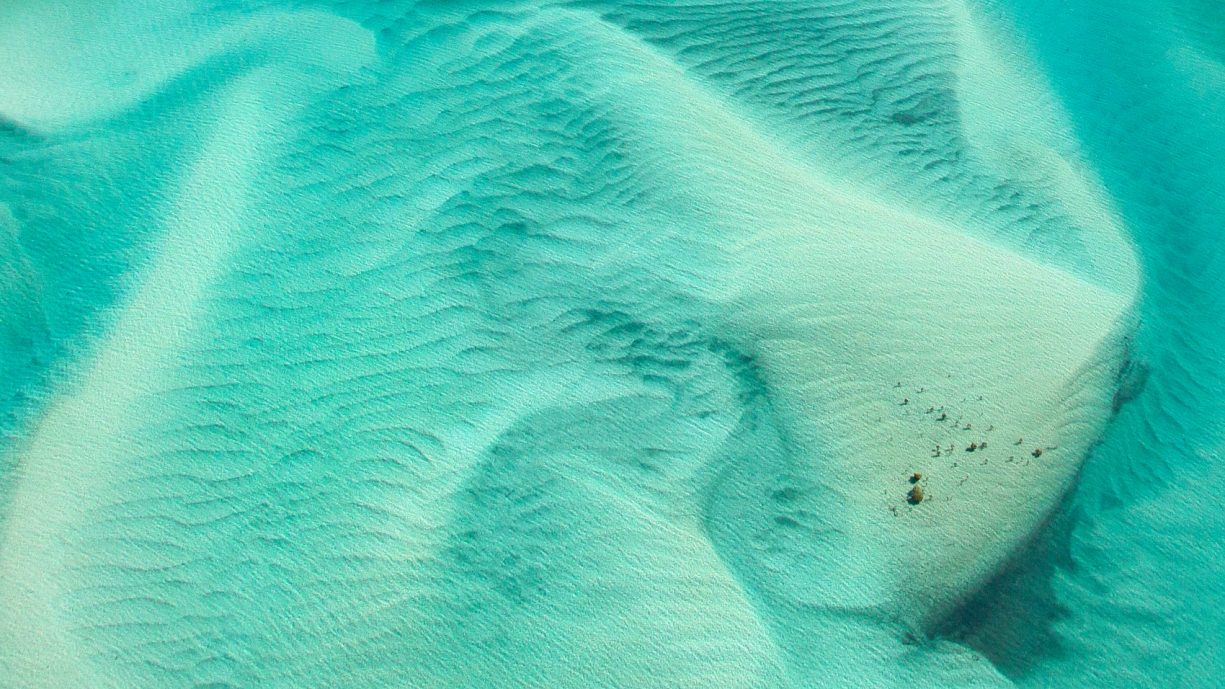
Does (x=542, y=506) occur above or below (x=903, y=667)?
above

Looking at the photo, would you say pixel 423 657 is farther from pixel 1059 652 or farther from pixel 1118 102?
pixel 1118 102

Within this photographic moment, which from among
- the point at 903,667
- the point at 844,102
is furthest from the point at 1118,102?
the point at 903,667

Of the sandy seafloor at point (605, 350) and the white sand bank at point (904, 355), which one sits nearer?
the sandy seafloor at point (605, 350)

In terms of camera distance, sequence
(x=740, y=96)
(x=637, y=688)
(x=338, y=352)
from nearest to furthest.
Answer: (x=637, y=688) < (x=338, y=352) < (x=740, y=96)

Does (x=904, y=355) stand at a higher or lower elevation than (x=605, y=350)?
lower

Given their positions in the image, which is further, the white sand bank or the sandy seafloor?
the white sand bank

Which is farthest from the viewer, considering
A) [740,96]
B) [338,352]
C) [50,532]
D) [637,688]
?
[740,96]

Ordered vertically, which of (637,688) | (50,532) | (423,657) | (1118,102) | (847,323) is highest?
(1118,102)

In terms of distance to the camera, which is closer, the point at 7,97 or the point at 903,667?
the point at 903,667
